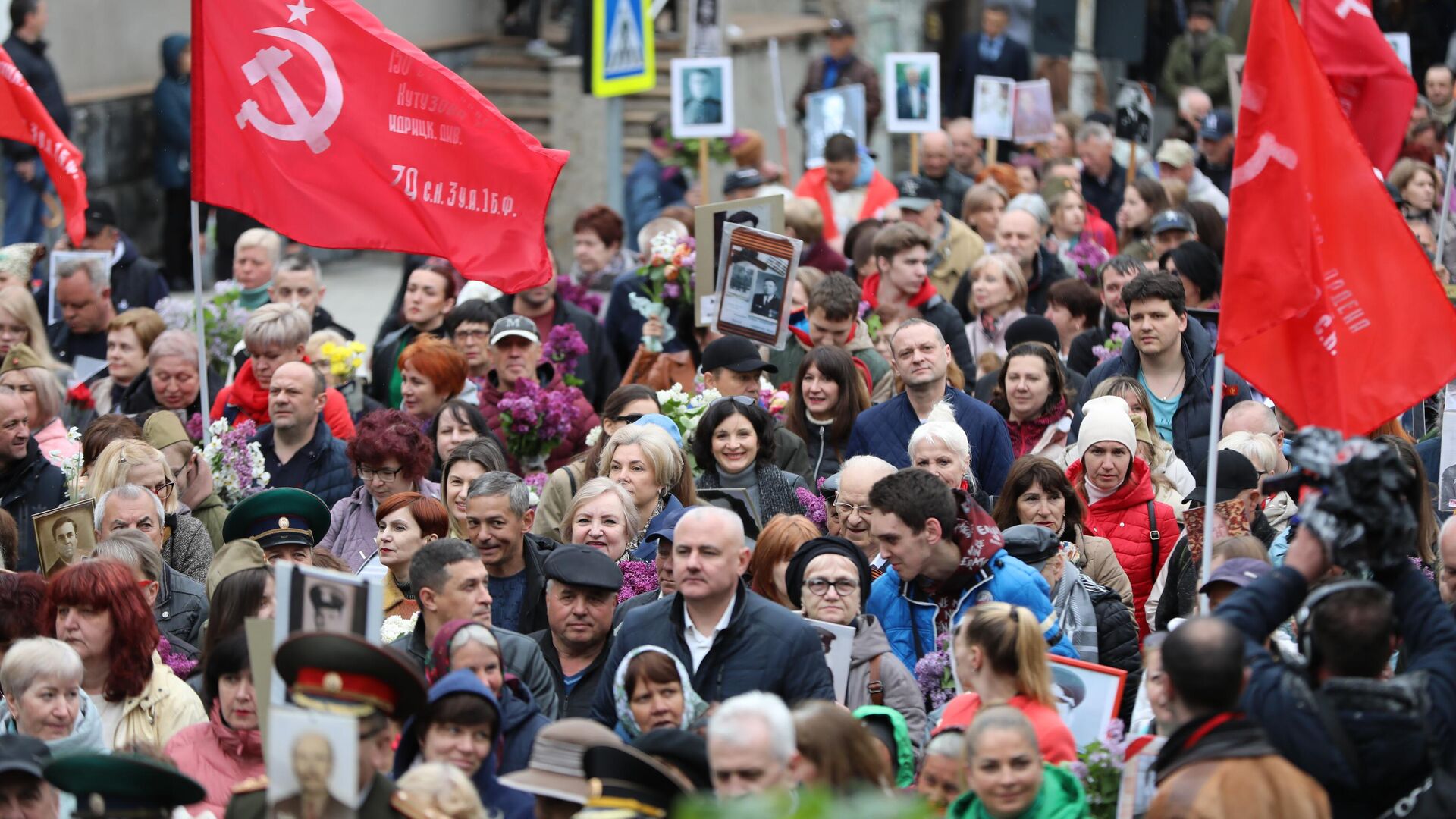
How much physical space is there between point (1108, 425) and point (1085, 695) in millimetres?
2081

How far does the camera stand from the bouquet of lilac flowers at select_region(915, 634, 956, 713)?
6.59 meters

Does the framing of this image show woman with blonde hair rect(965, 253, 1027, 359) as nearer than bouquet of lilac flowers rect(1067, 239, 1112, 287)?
Yes

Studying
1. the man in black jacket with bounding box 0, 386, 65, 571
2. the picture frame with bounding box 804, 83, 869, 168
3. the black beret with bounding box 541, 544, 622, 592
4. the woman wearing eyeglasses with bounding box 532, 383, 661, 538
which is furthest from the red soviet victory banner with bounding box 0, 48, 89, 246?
the picture frame with bounding box 804, 83, 869, 168

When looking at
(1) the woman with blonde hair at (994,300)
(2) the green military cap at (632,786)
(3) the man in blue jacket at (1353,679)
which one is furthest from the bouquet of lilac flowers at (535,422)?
(3) the man in blue jacket at (1353,679)

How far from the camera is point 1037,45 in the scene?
792 inches

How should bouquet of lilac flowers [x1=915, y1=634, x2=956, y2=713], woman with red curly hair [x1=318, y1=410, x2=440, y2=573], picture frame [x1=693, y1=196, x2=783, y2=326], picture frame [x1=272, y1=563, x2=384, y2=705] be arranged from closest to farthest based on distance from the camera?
picture frame [x1=272, y1=563, x2=384, y2=705], bouquet of lilac flowers [x1=915, y1=634, x2=956, y2=713], woman with red curly hair [x1=318, y1=410, x2=440, y2=573], picture frame [x1=693, y1=196, x2=783, y2=326]

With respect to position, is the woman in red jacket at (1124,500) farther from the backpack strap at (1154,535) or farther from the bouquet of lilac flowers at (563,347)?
the bouquet of lilac flowers at (563,347)

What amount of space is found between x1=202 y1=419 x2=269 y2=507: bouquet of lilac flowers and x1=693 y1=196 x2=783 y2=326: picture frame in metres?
2.47

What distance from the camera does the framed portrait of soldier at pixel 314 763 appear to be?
4.71 m

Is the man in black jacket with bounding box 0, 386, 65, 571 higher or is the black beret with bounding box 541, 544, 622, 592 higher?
the black beret with bounding box 541, 544, 622, 592

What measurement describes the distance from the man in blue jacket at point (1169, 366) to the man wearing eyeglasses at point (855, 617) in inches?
102

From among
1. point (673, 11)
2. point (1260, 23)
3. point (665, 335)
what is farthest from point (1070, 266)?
→ point (673, 11)

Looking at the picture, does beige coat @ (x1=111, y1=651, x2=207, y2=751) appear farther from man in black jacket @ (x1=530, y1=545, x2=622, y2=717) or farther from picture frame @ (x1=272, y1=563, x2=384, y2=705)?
picture frame @ (x1=272, y1=563, x2=384, y2=705)

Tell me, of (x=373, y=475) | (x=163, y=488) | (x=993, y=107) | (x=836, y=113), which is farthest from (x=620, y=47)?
(x=163, y=488)
